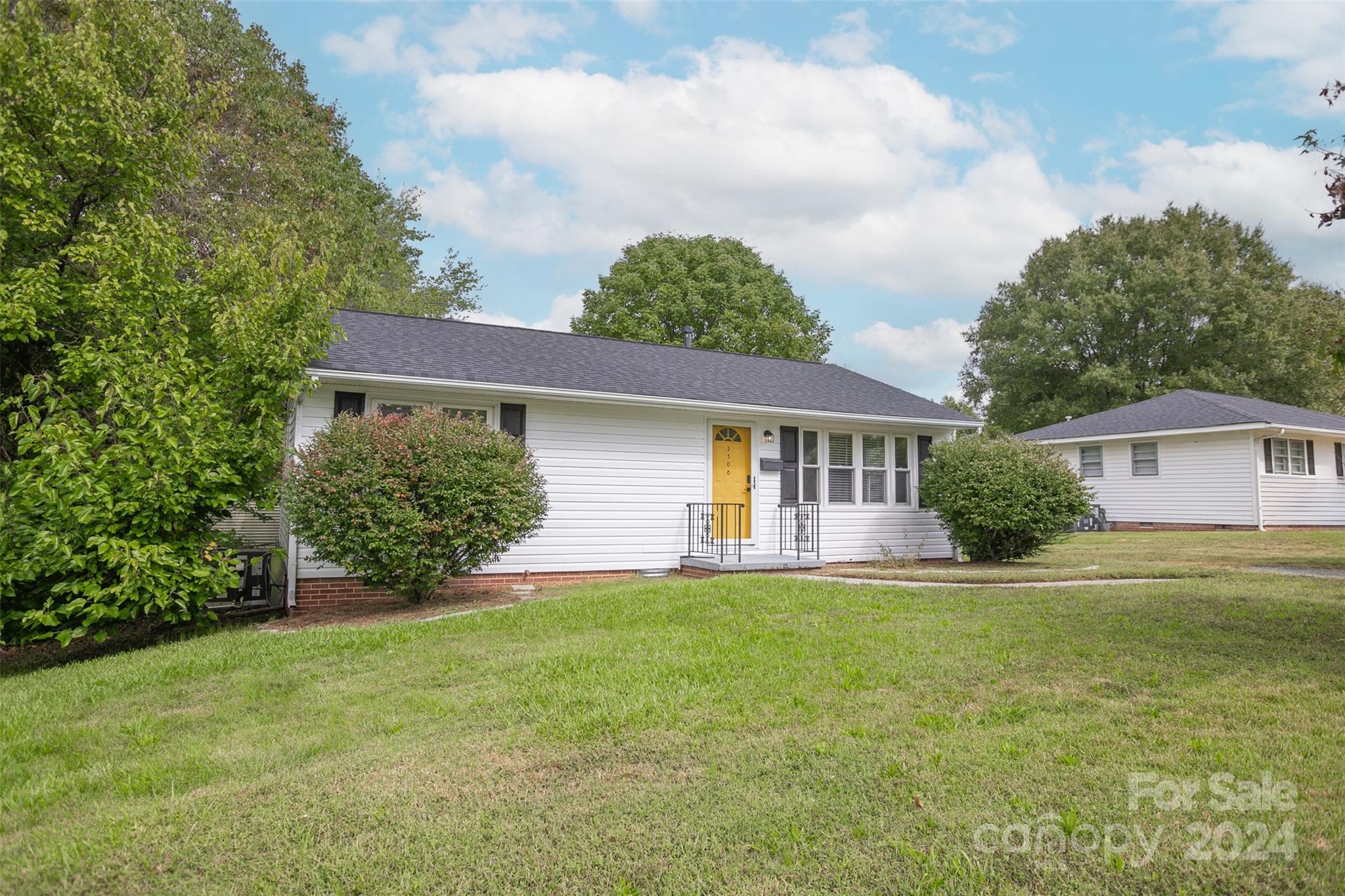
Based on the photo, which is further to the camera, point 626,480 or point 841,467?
point 841,467

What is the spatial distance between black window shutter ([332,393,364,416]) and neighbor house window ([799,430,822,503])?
22.1 feet

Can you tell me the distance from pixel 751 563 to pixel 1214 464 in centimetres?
1584

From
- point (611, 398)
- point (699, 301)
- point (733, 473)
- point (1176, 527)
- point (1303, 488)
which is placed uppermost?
point (699, 301)

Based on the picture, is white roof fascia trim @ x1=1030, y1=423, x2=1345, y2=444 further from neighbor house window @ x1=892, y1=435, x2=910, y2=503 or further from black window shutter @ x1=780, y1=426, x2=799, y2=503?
black window shutter @ x1=780, y1=426, x2=799, y2=503

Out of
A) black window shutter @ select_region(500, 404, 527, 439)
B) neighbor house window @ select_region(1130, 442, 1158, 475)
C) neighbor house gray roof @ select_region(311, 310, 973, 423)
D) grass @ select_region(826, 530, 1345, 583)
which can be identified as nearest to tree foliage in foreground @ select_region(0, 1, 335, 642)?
neighbor house gray roof @ select_region(311, 310, 973, 423)

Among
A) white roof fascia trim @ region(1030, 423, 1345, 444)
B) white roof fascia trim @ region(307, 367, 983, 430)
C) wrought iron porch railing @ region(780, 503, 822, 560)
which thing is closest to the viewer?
white roof fascia trim @ region(307, 367, 983, 430)

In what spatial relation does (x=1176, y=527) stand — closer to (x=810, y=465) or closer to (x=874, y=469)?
(x=874, y=469)

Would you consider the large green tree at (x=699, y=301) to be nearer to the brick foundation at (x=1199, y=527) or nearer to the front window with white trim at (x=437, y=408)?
the brick foundation at (x=1199, y=527)

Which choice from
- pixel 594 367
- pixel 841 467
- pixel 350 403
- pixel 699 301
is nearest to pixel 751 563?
pixel 841 467

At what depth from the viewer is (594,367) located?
1176cm

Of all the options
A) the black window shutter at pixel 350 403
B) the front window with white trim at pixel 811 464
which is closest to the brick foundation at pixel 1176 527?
the front window with white trim at pixel 811 464

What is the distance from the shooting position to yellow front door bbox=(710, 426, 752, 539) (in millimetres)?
11773

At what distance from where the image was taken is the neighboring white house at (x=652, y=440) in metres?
9.78

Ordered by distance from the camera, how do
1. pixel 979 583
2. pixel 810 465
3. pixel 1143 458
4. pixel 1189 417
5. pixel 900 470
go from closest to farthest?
1. pixel 979 583
2. pixel 810 465
3. pixel 900 470
4. pixel 1189 417
5. pixel 1143 458
